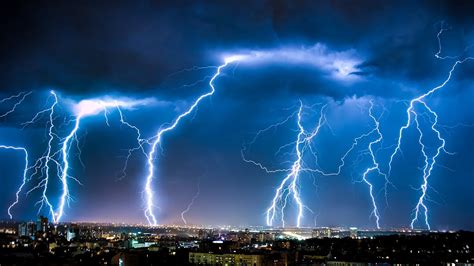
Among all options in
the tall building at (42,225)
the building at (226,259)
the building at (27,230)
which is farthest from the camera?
the tall building at (42,225)

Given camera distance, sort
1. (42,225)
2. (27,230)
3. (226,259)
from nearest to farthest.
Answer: (226,259), (27,230), (42,225)

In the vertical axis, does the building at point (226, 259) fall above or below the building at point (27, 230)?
below

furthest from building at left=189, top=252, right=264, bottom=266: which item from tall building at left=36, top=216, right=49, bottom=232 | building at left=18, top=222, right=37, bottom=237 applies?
tall building at left=36, top=216, right=49, bottom=232

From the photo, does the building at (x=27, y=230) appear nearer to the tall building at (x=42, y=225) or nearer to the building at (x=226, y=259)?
the tall building at (x=42, y=225)

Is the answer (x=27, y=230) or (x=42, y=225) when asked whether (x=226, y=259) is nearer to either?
(x=27, y=230)

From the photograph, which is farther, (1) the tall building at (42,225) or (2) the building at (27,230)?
(1) the tall building at (42,225)

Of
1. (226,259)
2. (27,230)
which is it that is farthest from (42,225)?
(226,259)

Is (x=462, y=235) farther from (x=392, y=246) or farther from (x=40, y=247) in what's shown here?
(x=40, y=247)

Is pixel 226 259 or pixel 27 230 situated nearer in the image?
pixel 226 259

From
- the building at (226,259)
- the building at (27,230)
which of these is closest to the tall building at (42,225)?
the building at (27,230)

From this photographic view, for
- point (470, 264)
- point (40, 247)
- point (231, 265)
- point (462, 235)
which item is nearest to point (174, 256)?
point (231, 265)

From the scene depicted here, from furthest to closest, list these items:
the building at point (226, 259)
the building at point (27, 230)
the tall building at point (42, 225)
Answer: the tall building at point (42, 225), the building at point (27, 230), the building at point (226, 259)

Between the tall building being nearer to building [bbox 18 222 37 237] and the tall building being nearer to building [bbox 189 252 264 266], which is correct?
building [bbox 18 222 37 237]
